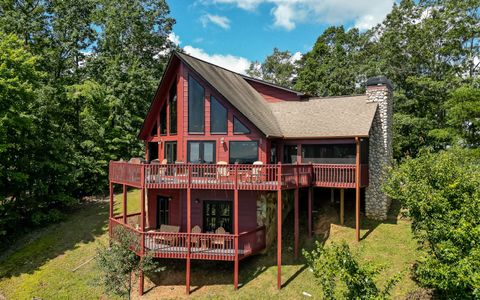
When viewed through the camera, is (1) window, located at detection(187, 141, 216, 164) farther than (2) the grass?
Yes

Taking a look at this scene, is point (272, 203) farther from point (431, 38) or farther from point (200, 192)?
point (431, 38)

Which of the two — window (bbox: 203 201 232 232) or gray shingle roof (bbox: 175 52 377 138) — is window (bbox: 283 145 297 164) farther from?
window (bbox: 203 201 232 232)

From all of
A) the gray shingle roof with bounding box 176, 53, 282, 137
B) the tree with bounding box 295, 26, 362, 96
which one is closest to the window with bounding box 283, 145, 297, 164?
the gray shingle roof with bounding box 176, 53, 282, 137

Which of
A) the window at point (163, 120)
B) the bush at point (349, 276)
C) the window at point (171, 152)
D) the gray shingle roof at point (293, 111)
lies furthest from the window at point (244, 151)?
the bush at point (349, 276)

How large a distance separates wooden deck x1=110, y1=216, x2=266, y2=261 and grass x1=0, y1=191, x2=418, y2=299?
1398 mm

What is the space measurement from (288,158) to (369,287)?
1050 cm

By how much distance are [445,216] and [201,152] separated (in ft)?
35.9

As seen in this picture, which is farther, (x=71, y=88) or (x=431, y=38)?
(x=431, y=38)

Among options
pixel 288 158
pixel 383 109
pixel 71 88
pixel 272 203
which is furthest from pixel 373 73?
pixel 71 88

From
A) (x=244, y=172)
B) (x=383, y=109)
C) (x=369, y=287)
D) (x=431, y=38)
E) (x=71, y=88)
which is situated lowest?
(x=369, y=287)

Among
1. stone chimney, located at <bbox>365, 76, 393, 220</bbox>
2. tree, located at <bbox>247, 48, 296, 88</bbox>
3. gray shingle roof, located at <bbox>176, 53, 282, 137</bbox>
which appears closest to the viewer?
gray shingle roof, located at <bbox>176, 53, 282, 137</bbox>

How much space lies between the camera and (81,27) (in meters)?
30.1

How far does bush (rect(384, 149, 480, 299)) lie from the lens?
29.4 ft

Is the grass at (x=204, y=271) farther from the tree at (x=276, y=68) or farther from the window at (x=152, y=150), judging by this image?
the tree at (x=276, y=68)
